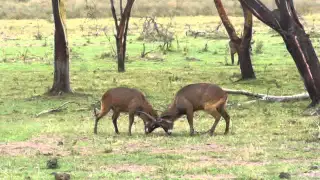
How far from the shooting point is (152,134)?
12.9 m

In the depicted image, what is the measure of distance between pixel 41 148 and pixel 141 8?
50.4 meters

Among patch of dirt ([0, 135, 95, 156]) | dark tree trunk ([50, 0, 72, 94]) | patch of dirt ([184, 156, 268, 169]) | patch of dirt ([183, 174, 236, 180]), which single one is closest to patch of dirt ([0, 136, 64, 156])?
patch of dirt ([0, 135, 95, 156])

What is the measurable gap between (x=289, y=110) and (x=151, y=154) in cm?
604

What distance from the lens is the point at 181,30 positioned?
4481 cm

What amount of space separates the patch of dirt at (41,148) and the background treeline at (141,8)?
41.9 metres

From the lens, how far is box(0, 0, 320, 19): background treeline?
55.4 metres

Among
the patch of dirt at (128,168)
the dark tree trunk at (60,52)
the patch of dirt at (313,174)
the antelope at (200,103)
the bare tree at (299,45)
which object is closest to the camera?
the patch of dirt at (313,174)

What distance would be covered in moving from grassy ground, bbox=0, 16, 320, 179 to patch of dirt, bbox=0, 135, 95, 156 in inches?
0.7

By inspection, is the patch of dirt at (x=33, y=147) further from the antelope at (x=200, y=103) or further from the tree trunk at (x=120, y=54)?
the tree trunk at (x=120, y=54)

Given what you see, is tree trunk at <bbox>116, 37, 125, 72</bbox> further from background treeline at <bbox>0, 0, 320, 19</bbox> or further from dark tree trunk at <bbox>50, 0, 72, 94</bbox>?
background treeline at <bbox>0, 0, 320, 19</bbox>

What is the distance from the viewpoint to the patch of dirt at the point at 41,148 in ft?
35.7

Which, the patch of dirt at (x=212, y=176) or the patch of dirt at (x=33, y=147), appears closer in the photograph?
the patch of dirt at (x=212, y=176)

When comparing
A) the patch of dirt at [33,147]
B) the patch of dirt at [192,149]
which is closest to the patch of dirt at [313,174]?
the patch of dirt at [192,149]

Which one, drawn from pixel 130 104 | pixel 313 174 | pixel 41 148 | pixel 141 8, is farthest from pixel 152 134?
pixel 141 8
